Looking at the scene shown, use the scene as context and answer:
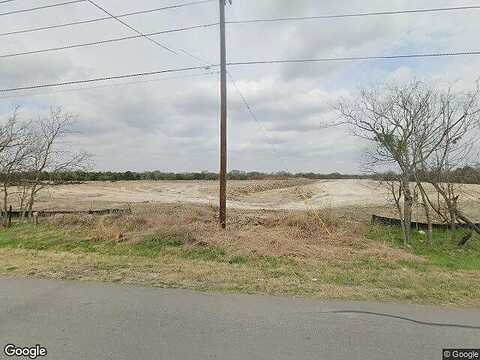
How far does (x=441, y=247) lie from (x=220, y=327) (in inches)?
330

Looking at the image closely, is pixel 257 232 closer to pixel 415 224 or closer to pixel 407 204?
pixel 407 204

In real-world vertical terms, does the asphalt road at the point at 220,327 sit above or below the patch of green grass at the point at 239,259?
above

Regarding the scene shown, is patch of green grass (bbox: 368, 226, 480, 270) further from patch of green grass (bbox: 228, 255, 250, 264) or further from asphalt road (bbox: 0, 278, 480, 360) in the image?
asphalt road (bbox: 0, 278, 480, 360)

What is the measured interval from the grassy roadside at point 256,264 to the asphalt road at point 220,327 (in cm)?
58

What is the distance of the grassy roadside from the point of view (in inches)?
214

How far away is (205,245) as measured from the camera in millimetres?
8977

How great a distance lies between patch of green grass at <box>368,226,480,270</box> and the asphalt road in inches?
147

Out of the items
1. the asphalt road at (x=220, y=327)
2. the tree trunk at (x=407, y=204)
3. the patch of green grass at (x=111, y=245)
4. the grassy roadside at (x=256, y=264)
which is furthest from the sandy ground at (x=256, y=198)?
the asphalt road at (x=220, y=327)

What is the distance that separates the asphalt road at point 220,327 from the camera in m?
3.36

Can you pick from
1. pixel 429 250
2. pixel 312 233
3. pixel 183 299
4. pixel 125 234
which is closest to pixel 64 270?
pixel 183 299

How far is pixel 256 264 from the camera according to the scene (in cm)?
728
